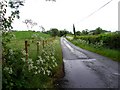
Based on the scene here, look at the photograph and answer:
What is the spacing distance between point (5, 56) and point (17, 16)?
1242mm

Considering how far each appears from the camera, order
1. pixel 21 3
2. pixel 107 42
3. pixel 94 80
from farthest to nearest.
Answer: pixel 107 42
pixel 94 80
pixel 21 3

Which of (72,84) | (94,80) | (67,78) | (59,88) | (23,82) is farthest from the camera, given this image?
(67,78)

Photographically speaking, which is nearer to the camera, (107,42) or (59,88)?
(59,88)

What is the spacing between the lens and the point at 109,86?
9.42 m

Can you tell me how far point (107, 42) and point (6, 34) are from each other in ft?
76.1

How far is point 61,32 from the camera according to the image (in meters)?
184

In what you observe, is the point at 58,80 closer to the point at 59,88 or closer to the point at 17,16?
the point at 59,88

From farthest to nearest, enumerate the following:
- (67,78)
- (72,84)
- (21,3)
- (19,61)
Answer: (67,78), (72,84), (21,3), (19,61)

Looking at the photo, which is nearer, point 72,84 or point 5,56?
point 5,56

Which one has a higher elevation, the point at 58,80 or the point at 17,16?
the point at 17,16

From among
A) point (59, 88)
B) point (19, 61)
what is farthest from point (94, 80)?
point (19, 61)

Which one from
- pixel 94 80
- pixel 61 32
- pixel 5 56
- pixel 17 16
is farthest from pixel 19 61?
pixel 61 32

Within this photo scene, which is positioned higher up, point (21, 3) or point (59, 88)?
point (21, 3)

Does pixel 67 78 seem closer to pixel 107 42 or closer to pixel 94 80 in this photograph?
pixel 94 80
